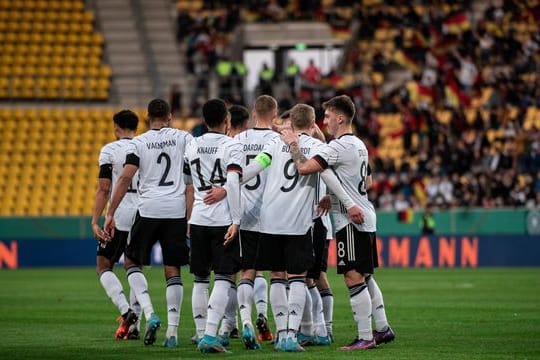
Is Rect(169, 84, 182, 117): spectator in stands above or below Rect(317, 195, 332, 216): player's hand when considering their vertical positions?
above

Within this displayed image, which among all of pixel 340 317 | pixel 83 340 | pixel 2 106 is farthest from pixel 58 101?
pixel 83 340

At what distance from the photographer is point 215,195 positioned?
12797 millimetres

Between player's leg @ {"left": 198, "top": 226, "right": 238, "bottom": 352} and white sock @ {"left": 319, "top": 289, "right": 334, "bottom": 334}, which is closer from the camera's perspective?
player's leg @ {"left": 198, "top": 226, "right": 238, "bottom": 352}

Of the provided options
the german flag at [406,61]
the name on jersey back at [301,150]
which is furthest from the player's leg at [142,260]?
the german flag at [406,61]

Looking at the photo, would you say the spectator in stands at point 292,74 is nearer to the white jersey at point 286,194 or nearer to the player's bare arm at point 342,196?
the white jersey at point 286,194

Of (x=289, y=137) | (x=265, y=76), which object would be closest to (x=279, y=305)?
(x=289, y=137)

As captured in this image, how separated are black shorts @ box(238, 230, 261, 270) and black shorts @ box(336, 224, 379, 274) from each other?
3.23ft

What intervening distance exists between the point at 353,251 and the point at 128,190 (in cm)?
318

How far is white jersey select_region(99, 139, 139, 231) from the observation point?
47.9 feet

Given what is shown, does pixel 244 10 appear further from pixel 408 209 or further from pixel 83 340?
pixel 83 340

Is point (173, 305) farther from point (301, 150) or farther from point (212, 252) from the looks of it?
point (301, 150)

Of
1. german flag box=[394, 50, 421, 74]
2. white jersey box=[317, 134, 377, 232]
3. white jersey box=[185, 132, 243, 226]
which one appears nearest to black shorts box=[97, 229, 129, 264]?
white jersey box=[185, 132, 243, 226]

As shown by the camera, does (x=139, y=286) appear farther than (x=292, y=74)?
No

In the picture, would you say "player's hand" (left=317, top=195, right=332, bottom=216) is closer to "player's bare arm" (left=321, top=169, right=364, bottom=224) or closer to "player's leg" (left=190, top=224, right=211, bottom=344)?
"player's bare arm" (left=321, top=169, right=364, bottom=224)
